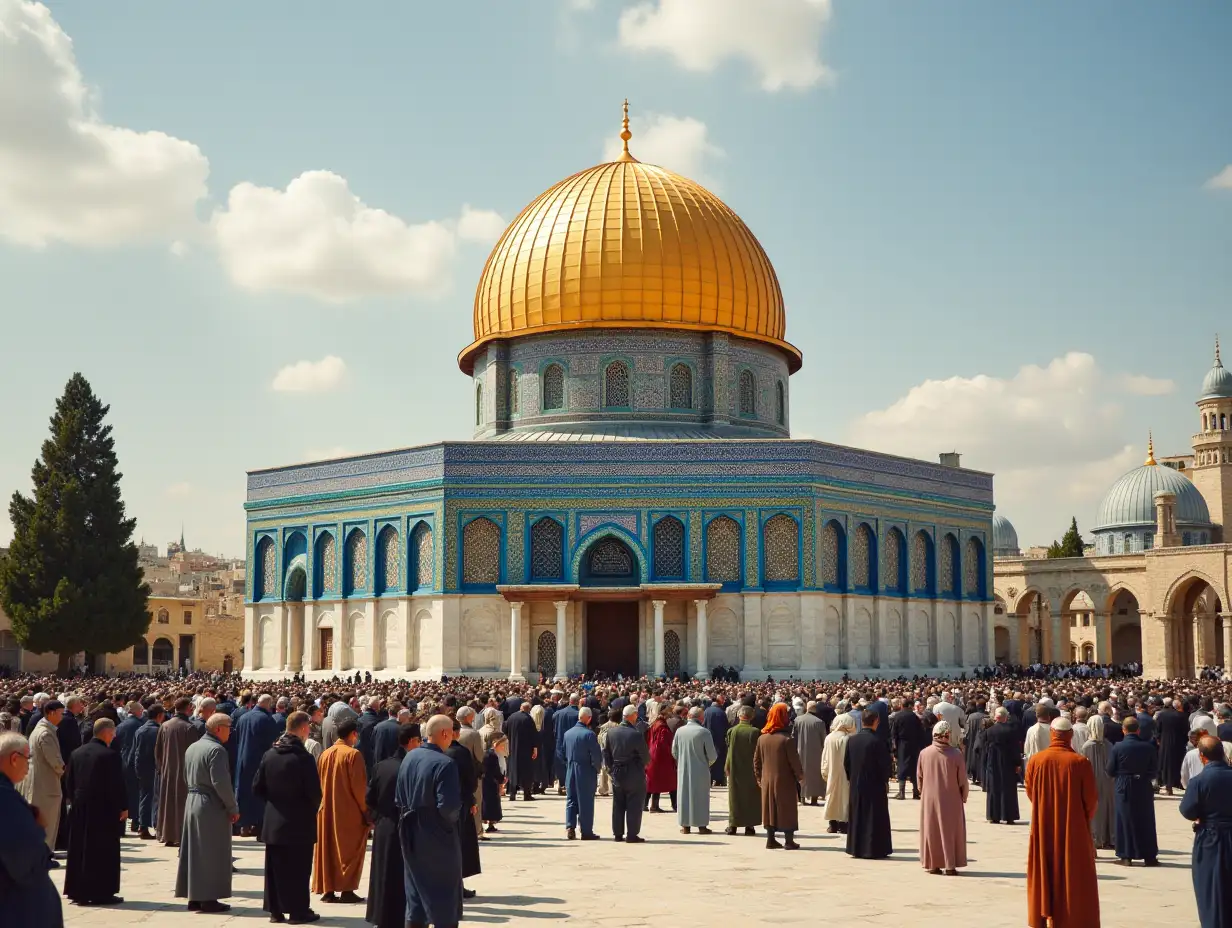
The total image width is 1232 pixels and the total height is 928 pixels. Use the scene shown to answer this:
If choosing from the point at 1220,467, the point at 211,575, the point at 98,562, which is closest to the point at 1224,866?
the point at 98,562

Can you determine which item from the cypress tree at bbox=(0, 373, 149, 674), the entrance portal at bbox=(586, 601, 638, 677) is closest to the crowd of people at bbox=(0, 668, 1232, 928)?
the entrance portal at bbox=(586, 601, 638, 677)

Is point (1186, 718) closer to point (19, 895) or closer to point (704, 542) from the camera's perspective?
point (19, 895)

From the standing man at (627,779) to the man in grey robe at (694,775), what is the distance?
60cm

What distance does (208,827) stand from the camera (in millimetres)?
9391

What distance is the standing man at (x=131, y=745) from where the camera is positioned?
13023mm

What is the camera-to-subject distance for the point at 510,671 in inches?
1340

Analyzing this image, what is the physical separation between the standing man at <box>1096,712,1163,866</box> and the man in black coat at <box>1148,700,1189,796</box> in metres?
5.55

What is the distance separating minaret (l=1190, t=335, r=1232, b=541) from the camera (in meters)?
68.0

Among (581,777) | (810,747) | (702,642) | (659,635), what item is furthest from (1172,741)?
(659,635)

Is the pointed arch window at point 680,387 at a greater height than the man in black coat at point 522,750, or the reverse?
the pointed arch window at point 680,387

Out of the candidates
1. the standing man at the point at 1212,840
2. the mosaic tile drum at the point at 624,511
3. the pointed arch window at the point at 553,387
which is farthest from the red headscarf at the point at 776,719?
the pointed arch window at the point at 553,387

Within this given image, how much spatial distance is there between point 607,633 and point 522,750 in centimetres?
1965

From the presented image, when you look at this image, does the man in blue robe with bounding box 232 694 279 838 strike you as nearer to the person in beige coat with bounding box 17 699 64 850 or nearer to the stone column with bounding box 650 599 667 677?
the person in beige coat with bounding box 17 699 64 850

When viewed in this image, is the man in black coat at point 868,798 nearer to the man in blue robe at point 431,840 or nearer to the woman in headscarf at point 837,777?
the woman in headscarf at point 837,777
